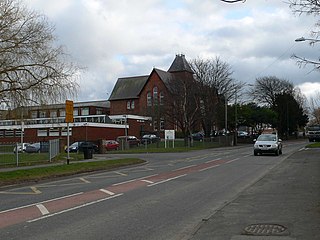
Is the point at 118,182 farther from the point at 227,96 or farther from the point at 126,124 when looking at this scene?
the point at 126,124

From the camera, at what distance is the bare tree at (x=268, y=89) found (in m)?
95.5

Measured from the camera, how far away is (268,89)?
96.2m

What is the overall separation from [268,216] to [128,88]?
10337 cm

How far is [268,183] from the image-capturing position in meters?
16.0

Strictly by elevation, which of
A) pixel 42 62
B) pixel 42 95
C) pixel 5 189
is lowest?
pixel 5 189

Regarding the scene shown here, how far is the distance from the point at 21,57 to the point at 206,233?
17164 mm

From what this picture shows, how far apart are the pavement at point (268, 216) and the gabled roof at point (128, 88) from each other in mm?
94875

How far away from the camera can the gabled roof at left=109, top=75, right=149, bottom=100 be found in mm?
109312

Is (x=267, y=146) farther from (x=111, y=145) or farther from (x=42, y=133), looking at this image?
(x=42, y=133)

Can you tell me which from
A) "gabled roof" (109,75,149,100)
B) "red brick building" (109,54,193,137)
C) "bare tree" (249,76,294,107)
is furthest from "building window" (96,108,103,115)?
"bare tree" (249,76,294,107)

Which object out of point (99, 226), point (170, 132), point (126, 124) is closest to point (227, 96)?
point (170, 132)

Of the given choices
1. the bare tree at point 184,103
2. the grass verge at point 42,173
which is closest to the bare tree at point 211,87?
the bare tree at point 184,103

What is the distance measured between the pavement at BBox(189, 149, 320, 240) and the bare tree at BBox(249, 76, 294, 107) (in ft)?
270

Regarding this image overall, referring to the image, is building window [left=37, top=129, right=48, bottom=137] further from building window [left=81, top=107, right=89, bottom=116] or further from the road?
the road
